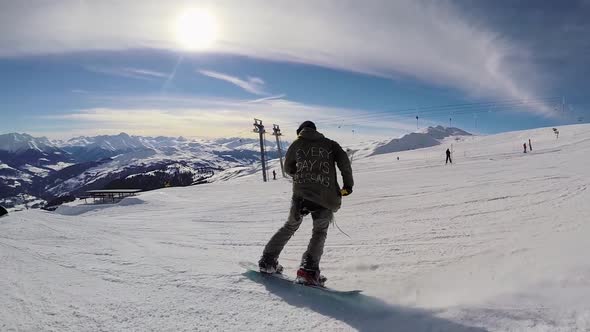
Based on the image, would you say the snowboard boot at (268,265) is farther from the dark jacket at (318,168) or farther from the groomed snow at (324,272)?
the dark jacket at (318,168)

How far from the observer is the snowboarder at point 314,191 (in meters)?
4.16

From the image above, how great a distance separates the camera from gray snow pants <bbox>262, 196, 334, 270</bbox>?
13.5 ft

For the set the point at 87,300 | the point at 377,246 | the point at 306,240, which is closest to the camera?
the point at 87,300

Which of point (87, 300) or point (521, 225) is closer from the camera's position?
point (87, 300)

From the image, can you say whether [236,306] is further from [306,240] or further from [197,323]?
[306,240]

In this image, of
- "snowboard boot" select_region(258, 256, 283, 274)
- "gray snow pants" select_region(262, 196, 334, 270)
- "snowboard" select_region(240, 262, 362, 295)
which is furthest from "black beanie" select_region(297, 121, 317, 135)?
"snowboard" select_region(240, 262, 362, 295)

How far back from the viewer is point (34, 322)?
9.41ft

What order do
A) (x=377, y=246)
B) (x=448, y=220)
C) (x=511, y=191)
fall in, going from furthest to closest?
(x=511, y=191)
(x=448, y=220)
(x=377, y=246)

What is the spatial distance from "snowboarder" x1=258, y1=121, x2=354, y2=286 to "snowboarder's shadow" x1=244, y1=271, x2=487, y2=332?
28cm

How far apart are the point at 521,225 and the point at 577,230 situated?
1093mm

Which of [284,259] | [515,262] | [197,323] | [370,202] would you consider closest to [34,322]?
[197,323]

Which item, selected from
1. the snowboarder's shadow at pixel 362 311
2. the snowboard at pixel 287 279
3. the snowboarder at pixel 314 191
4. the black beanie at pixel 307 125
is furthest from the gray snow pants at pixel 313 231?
the black beanie at pixel 307 125

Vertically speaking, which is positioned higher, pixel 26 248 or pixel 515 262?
pixel 26 248

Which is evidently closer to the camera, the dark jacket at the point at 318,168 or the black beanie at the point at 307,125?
the dark jacket at the point at 318,168
